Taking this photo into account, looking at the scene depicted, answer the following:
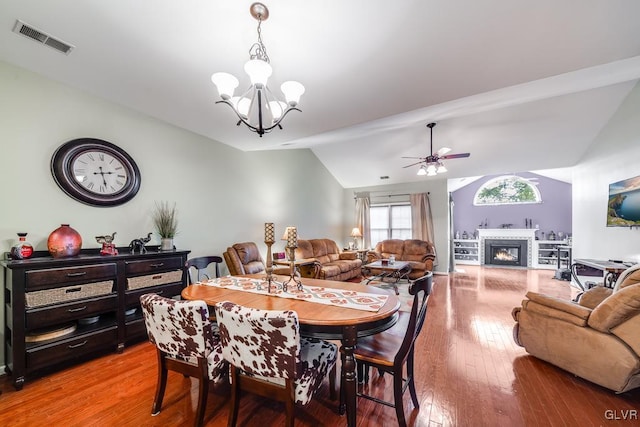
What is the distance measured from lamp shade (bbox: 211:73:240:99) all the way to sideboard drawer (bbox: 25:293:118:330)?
2.23m

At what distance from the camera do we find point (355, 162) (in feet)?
22.6

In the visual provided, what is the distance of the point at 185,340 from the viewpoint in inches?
58.8

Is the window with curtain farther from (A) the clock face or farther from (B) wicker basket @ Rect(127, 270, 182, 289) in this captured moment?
(A) the clock face

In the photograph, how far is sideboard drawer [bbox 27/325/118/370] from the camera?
2035 millimetres

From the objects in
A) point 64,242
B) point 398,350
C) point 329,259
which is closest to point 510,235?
point 329,259

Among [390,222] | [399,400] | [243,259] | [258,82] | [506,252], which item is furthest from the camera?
[506,252]

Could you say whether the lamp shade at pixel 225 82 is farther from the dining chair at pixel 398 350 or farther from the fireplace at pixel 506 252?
the fireplace at pixel 506 252

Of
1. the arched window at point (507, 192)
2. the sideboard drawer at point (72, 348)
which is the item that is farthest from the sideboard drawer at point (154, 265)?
the arched window at point (507, 192)

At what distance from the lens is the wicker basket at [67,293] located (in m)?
2.03

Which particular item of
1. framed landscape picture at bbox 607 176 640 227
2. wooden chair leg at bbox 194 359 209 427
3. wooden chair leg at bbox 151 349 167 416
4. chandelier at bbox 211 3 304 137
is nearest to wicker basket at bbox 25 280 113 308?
wooden chair leg at bbox 151 349 167 416

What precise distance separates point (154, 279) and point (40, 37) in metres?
2.23

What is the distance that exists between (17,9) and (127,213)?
1.88 meters

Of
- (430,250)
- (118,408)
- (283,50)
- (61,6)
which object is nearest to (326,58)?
(283,50)

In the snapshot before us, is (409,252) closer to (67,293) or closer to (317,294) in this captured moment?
(317,294)
